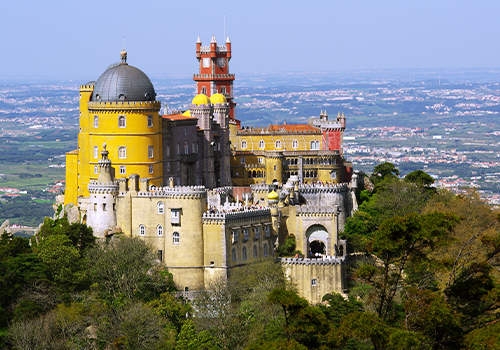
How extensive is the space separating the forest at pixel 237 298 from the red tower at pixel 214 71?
159 feet

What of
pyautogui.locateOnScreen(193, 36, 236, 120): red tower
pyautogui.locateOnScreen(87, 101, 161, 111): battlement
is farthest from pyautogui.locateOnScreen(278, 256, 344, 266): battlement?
pyautogui.locateOnScreen(193, 36, 236, 120): red tower

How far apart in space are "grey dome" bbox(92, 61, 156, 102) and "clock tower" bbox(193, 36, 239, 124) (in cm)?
3823

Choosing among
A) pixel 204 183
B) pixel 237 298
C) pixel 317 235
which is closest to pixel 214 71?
pixel 204 183

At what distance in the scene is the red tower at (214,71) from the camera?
140000 millimetres

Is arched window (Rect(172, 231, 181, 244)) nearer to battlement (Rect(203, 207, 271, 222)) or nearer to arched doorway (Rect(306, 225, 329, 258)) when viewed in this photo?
battlement (Rect(203, 207, 271, 222))

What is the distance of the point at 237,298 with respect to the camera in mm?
85688

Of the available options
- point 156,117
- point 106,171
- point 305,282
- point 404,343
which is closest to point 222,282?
point 305,282

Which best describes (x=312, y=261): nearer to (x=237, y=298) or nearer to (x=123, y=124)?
(x=237, y=298)

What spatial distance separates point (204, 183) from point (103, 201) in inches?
871

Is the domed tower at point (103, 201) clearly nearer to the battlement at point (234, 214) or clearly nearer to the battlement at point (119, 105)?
the battlement at point (119, 105)

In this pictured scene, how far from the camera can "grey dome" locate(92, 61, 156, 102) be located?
10000 cm

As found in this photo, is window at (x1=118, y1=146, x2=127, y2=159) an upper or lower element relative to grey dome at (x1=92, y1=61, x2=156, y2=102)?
lower

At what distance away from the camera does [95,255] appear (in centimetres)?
8631

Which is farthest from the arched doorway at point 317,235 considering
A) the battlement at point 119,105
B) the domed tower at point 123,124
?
the battlement at point 119,105
